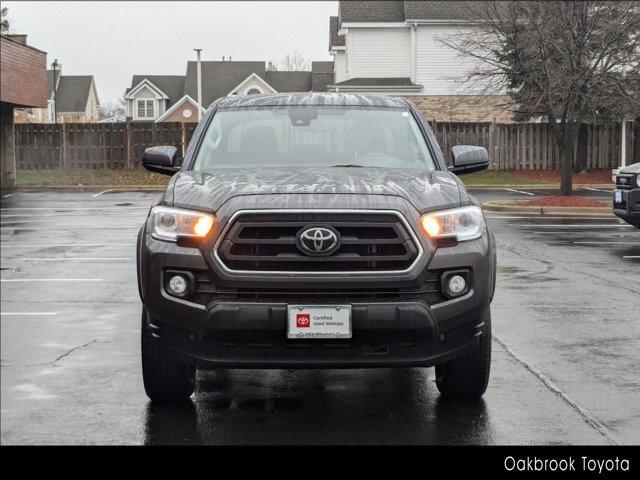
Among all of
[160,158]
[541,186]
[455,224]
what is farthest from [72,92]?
[455,224]

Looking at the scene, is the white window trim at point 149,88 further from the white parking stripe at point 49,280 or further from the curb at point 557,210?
the white parking stripe at point 49,280

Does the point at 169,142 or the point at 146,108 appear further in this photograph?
the point at 146,108

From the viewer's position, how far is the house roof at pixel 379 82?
43.9 metres

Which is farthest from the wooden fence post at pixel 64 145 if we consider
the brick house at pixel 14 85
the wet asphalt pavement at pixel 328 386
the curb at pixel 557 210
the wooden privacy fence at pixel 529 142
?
the wet asphalt pavement at pixel 328 386

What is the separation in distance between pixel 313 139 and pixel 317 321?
6.83 feet

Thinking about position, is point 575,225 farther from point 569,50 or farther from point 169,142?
point 169,142

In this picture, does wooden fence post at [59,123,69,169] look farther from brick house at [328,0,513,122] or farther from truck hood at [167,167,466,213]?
truck hood at [167,167,466,213]

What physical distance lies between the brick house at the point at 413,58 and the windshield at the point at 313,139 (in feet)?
120

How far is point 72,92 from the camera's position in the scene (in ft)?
313

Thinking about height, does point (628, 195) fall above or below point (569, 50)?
below

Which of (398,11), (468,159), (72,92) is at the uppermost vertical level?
(398,11)

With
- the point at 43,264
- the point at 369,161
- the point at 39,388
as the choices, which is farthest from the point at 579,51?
the point at 39,388

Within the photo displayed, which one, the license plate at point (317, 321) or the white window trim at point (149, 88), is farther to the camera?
the white window trim at point (149, 88)

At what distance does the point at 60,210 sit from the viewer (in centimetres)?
2448
